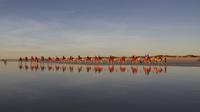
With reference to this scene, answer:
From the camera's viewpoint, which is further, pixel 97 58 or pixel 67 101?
pixel 97 58

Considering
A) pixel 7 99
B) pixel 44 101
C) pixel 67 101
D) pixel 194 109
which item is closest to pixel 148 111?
pixel 194 109

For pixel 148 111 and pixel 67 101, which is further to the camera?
pixel 67 101

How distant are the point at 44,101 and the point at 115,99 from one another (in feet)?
12.8

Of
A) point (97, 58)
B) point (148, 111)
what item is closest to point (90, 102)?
point (148, 111)

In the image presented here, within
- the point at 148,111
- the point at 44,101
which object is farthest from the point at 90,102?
the point at 148,111

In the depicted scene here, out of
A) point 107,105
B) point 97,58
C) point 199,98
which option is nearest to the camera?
point 107,105

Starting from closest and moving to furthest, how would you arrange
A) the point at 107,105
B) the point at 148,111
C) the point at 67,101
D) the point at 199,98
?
the point at 148,111, the point at 107,105, the point at 67,101, the point at 199,98

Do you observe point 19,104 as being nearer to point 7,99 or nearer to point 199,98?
point 7,99

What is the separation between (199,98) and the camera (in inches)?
653

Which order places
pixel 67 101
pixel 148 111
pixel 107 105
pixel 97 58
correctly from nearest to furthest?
1. pixel 148 111
2. pixel 107 105
3. pixel 67 101
4. pixel 97 58

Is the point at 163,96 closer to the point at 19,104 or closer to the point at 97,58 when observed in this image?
the point at 19,104

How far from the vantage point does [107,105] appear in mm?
14422

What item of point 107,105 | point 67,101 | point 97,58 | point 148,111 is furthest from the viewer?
point 97,58

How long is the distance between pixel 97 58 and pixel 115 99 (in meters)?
109
